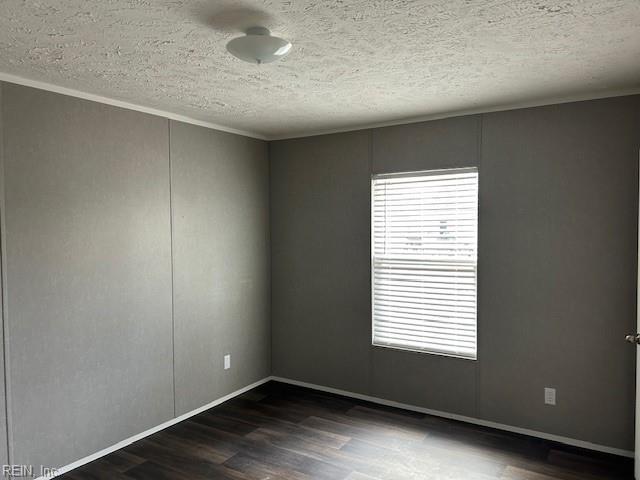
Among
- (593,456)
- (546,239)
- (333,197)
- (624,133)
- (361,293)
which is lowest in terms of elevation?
(593,456)

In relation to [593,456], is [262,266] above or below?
above

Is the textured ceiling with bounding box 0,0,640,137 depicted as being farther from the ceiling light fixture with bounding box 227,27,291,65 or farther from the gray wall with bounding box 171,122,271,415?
the gray wall with bounding box 171,122,271,415

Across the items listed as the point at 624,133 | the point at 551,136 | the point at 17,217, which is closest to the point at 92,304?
the point at 17,217

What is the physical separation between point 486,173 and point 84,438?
10.9 feet

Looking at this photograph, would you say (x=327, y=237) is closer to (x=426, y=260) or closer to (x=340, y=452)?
(x=426, y=260)

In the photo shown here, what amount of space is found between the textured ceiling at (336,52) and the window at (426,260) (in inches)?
25.4

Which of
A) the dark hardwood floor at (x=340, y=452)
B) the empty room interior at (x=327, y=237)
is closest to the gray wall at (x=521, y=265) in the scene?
the empty room interior at (x=327, y=237)

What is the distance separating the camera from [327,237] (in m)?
4.25

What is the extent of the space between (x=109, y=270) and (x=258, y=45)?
1.92 m

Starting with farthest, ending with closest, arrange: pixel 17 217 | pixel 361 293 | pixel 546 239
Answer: pixel 361 293
pixel 546 239
pixel 17 217

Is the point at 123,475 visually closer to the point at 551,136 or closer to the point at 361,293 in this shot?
the point at 361,293

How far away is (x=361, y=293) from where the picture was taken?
409cm

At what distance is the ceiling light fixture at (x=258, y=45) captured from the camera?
2.02m

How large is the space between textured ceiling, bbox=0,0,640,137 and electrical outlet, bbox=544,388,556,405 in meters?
2.03
